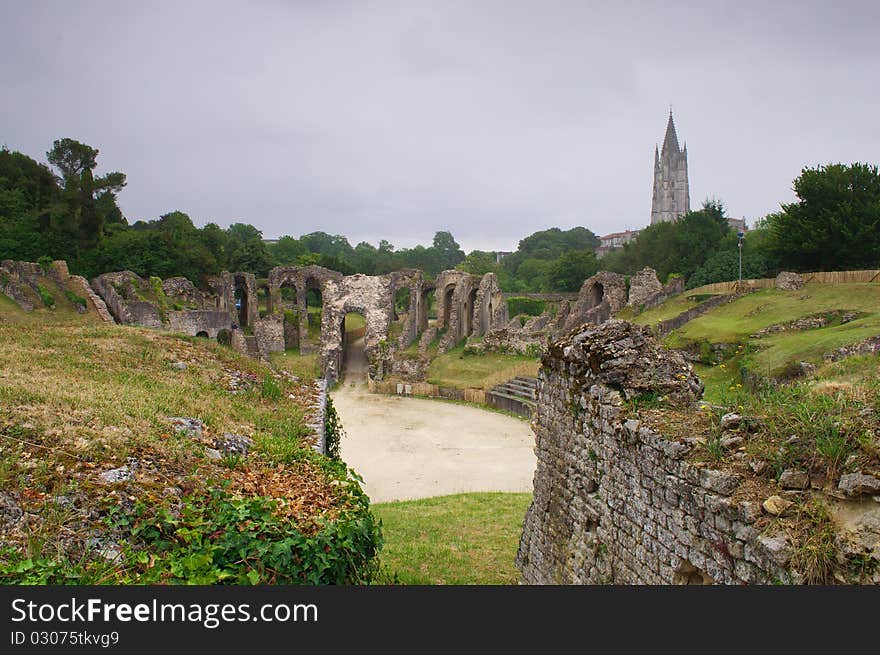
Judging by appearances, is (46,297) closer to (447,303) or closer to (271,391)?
(271,391)

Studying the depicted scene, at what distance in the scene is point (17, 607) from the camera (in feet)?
8.54

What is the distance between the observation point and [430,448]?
1678 cm

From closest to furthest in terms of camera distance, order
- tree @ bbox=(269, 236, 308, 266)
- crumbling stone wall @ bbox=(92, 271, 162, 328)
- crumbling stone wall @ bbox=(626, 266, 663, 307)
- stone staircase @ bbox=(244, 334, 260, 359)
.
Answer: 1. crumbling stone wall @ bbox=(92, 271, 162, 328)
2. stone staircase @ bbox=(244, 334, 260, 359)
3. crumbling stone wall @ bbox=(626, 266, 663, 307)
4. tree @ bbox=(269, 236, 308, 266)

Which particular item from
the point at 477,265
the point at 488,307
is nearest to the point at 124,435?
the point at 488,307

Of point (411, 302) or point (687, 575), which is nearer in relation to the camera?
point (687, 575)

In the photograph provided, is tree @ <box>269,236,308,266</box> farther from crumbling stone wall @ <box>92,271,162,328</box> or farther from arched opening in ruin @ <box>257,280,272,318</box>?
crumbling stone wall @ <box>92,271,162,328</box>

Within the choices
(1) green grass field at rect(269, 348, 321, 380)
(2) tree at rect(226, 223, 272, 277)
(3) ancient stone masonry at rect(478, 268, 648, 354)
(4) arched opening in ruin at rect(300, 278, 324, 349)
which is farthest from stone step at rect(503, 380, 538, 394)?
(2) tree at rect(226, 223, 272, 277)

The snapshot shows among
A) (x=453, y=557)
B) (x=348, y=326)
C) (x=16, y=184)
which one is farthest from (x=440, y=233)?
(x=453, y=557)

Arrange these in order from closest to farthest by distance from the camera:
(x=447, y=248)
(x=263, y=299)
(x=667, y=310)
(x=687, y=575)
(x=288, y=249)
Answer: (x=687, y=575), (x=667, y=310), (x=263, y=299), (x=288, y=249), (x=447, y=248)

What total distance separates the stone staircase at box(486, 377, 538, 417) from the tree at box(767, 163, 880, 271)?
16.9 m

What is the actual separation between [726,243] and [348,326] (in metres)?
32.6

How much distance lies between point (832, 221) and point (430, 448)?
23483 mm

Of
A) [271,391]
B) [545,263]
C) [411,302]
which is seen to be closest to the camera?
[271,391]

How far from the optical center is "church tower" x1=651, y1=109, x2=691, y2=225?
100 metres
